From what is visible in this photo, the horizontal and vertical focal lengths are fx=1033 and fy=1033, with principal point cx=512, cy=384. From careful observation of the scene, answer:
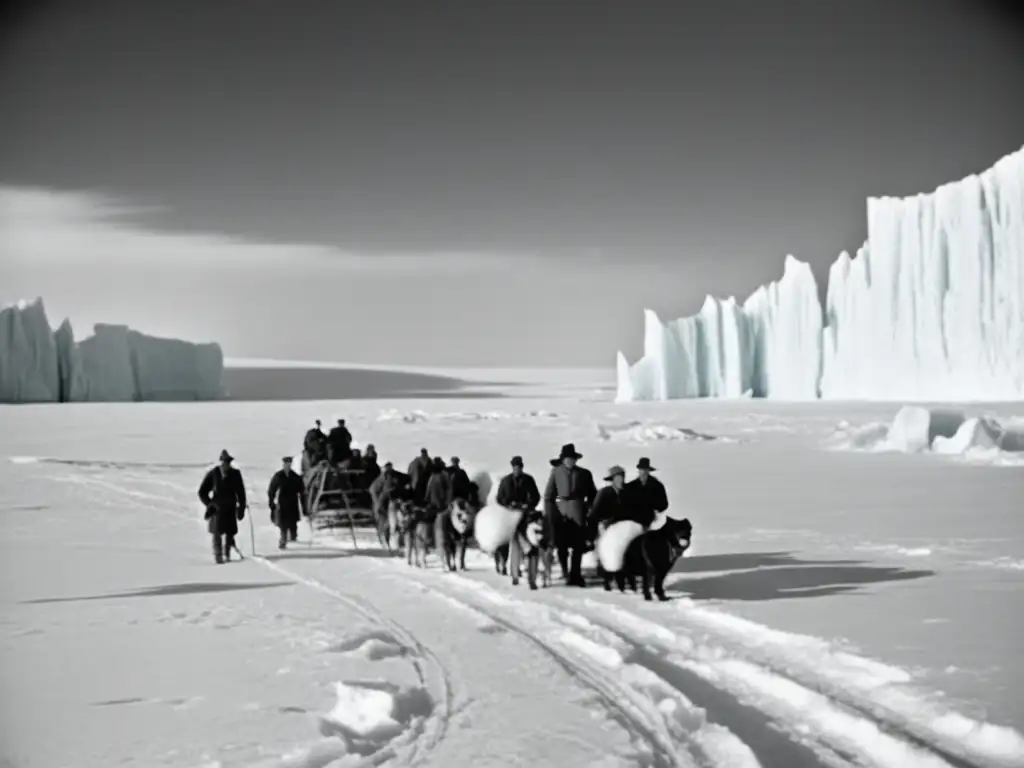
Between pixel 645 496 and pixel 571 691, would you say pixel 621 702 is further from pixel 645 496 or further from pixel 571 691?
pixel 645 496

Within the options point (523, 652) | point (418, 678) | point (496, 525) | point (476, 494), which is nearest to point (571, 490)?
point (496, 525)

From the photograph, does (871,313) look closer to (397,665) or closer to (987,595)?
(987,595)

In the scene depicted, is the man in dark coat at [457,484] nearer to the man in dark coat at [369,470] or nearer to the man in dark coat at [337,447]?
the man in dark coat at [369,470]

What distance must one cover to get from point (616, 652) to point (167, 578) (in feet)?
22.2

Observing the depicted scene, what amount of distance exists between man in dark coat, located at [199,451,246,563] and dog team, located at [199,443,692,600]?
1cm

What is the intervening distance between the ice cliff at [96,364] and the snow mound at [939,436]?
2282 inches

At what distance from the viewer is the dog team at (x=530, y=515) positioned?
10562 mm

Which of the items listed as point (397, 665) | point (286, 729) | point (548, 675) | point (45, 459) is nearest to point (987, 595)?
point (548, 675)

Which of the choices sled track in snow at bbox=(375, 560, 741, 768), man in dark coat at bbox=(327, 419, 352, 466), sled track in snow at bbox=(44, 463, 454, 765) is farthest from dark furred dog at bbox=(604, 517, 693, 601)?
man in dark coat at bbox=(327, 419, 352, 466)

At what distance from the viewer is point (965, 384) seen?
176ft

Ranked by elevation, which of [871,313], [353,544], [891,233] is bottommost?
[353,544]

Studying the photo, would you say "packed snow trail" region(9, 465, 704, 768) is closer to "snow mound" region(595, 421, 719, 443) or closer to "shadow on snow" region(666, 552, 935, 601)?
"shadow on snow" region(666, 552, 935, 601)

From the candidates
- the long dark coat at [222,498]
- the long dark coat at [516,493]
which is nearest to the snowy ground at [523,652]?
the long dark coat at [222,498]

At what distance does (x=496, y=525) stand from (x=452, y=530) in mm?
1253
